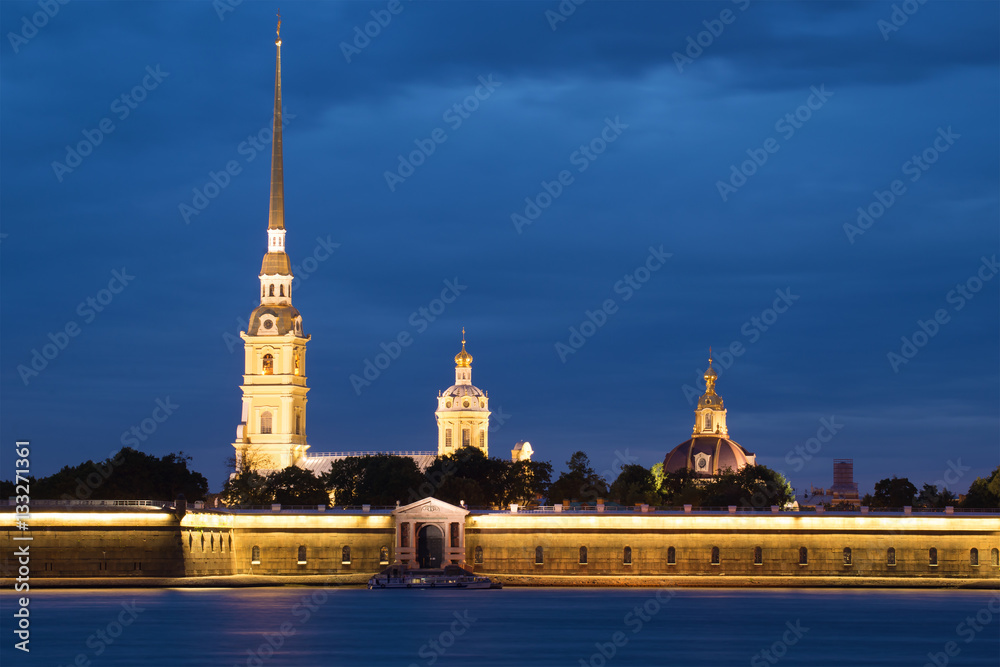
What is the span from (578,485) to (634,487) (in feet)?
18.9

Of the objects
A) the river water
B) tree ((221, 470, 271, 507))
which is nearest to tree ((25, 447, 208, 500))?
tree ((221, 470, 271, 507))

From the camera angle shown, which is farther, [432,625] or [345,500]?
[345,500]

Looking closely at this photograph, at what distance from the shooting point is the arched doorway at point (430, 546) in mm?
140000

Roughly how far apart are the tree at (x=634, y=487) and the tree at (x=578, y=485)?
2.31m

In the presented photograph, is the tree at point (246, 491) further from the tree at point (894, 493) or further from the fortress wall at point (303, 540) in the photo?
the tree at point (894, 493)

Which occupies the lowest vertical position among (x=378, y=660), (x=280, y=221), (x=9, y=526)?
(x=378, y=660)

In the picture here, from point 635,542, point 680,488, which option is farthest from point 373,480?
point 680,488

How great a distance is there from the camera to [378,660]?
8706 centimetres

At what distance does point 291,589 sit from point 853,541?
128ft

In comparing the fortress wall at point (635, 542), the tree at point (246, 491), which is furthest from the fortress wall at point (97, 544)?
the tree at point (246, 491)

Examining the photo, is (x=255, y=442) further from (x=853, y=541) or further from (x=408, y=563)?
(x=853, y=541)

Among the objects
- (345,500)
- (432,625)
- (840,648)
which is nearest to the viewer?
(840,648)

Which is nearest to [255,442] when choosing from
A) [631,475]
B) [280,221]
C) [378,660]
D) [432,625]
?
[280,221]

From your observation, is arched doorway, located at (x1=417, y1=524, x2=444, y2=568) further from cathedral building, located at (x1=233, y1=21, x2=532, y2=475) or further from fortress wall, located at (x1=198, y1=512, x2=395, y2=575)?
cathedral building, located at (x1=233, y1=21, x2=532, y2=475)
